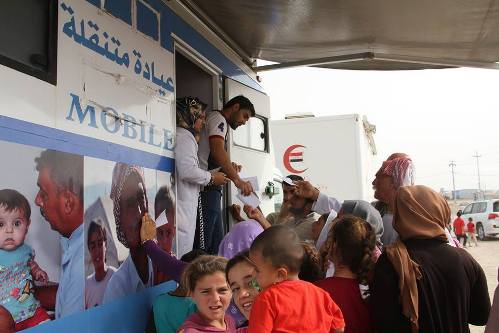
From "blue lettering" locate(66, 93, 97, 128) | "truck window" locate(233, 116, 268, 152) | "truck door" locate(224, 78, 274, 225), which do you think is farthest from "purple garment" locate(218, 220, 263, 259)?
"truck window" locate(233, 116, 268, 152)

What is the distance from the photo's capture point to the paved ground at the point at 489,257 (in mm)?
9911

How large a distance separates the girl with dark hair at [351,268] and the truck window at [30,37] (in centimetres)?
151

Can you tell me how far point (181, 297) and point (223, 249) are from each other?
1.64 ft

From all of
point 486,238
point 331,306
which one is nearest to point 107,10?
point 331,306

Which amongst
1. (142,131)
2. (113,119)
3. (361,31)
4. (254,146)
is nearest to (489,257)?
(254,146)

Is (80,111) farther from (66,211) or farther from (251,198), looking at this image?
(251,198)

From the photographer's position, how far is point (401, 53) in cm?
547

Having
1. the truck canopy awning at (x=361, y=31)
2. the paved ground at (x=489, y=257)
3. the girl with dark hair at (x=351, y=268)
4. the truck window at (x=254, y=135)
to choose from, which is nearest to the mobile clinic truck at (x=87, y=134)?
the truck canopy awning at (x=361, y=31)

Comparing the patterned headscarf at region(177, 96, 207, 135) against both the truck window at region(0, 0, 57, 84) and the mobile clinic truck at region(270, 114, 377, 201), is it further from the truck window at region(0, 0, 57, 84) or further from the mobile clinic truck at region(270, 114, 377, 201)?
the mobile clinic truck at region(270, 114, 377, 201)

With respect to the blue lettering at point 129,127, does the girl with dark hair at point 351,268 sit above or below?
below

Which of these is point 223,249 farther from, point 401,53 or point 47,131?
point 401,53

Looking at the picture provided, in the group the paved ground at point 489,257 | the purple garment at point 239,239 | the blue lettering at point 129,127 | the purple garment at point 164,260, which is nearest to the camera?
the blue lettering at point 129,127

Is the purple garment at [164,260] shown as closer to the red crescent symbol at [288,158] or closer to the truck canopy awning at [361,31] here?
the truck canopy awning at [361,31]

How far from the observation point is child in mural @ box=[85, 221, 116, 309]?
239cm
